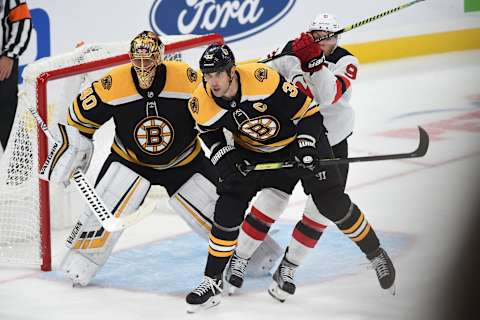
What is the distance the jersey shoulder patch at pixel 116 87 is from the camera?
2.85 metres

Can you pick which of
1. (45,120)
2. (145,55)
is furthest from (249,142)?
(45,120)

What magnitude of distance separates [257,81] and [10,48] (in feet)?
6.08

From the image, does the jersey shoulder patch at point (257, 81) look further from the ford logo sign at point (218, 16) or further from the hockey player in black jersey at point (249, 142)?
the ford logo sign at point (218, 16)

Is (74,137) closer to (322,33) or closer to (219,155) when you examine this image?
(219,155)

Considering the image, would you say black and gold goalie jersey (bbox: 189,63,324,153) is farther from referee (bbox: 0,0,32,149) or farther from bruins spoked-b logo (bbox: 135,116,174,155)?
referee (bbox: 0,0,32,149)

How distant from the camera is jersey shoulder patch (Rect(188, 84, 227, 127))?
8.49 ft

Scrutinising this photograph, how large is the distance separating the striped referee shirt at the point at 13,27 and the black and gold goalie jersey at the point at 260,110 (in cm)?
166

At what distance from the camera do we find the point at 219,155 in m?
2.63

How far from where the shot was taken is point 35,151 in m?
3.33

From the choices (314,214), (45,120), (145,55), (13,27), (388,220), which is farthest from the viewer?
(13,27)

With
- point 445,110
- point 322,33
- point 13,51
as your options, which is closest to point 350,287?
point 322,33

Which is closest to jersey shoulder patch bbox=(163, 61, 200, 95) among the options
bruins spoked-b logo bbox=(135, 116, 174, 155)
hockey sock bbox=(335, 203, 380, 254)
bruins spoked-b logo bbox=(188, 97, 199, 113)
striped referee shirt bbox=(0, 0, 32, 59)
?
bruins spoked-b logo bbox=(135, 116, 174, 155)

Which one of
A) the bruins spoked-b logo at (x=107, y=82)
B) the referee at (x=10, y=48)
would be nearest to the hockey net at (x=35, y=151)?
the bruins spoked-b logo at (x=107, y=82)

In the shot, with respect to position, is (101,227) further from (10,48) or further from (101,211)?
(10,48)
